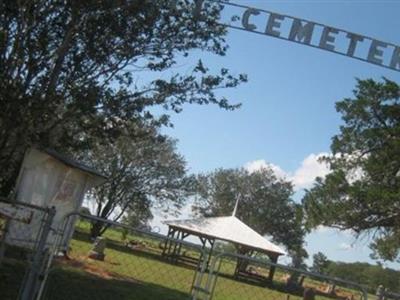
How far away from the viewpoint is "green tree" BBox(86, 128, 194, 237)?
40.2m

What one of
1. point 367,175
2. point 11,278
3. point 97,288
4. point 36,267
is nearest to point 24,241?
point 11,278

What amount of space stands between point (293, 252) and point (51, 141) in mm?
56333

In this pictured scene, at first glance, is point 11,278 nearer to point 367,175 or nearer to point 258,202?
point 367,175

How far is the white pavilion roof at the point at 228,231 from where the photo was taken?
1315 inches

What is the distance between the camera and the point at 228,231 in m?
34.2

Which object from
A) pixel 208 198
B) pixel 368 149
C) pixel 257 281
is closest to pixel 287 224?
pixel 208 198

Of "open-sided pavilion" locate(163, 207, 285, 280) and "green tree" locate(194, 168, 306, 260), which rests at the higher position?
"green tree" locate(194, 168, 306, 260)

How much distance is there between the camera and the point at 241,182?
213 ft

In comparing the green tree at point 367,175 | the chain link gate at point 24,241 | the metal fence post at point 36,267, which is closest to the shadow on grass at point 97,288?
the chain link gate at point 24,241

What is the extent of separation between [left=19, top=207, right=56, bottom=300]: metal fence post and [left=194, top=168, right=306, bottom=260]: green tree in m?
54.9

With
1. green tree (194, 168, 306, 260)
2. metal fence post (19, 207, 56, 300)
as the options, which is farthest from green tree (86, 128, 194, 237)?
metal fence post (19, 207, 56, 300)

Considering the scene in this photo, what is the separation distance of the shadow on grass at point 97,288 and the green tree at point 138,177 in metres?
22.8

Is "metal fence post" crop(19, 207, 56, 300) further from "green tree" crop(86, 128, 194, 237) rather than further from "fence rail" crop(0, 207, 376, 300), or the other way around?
"green tree" crop(86, 128, 194, 237)

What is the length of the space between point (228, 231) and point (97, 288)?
2075 cm
